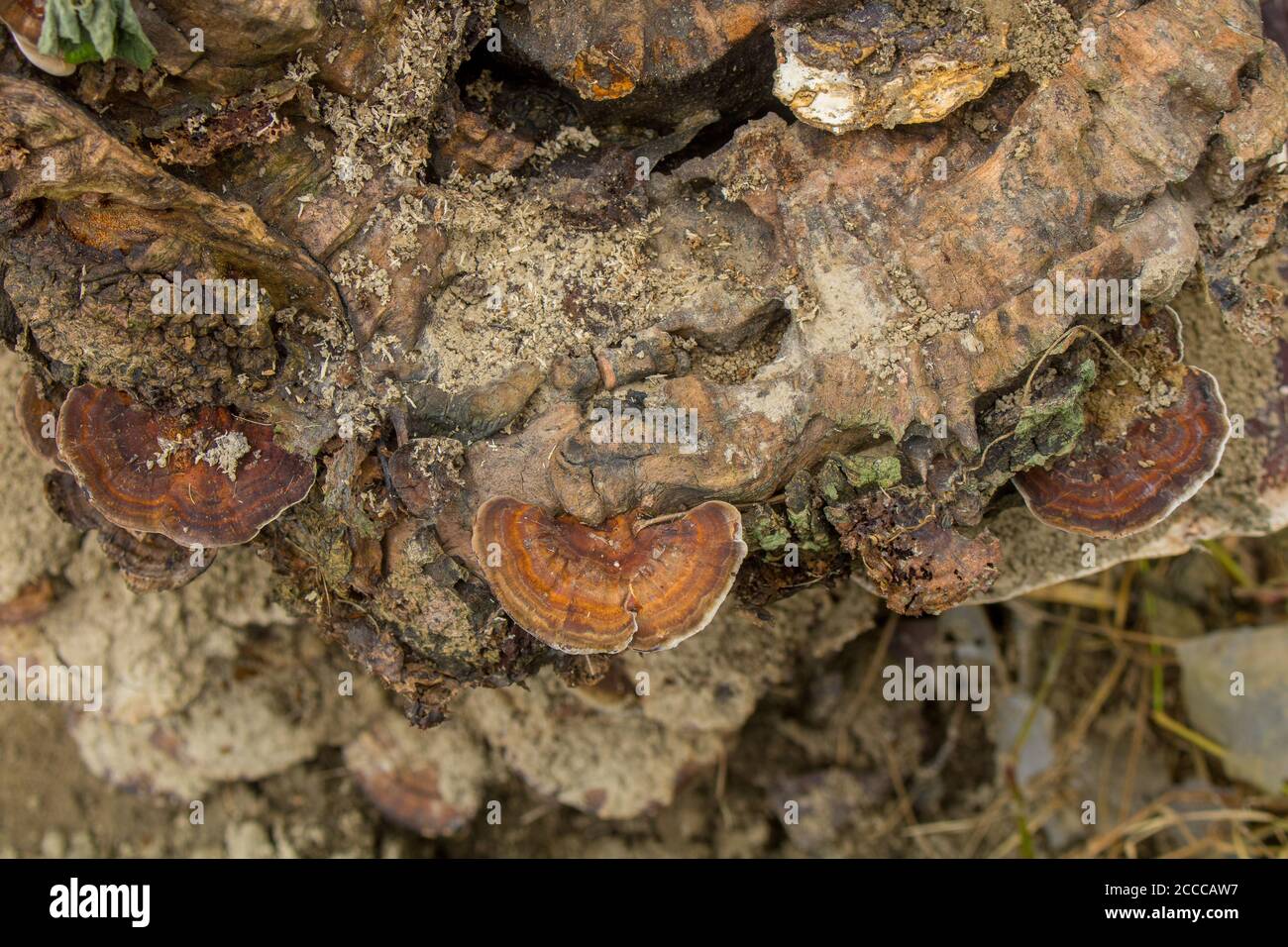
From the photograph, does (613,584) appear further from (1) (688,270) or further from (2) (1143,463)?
(2) (1143,463)

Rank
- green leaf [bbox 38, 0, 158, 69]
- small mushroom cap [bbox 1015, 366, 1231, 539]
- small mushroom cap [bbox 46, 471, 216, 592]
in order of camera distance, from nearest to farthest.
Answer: green leaf [bbox 38, 0, 158, 69], small mushroom cap [bbox 1015, 366, 1231, 539], small mushroom cap [bbox 46, 471, 216, 592]

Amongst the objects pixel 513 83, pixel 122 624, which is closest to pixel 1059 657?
pixel 513 83

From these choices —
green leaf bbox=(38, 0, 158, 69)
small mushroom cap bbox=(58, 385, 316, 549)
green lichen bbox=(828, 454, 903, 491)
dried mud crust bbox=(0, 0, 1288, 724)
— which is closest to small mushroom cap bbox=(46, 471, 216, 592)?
small mushroom cap bbox=(58, 385, 316, 549)

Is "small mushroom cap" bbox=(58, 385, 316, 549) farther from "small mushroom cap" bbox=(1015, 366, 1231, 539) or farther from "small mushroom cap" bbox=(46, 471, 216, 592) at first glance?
"small mushroom cap" bbox=(1015, 366, 1231, 539)

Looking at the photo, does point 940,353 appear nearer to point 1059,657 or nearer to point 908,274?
point 908,274

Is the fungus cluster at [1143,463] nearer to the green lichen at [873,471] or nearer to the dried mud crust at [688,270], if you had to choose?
the dried mud crust at [688,270]

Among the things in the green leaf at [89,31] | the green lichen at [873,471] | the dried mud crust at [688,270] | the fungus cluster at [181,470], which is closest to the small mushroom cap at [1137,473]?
the dried mud crust at [688,270]
